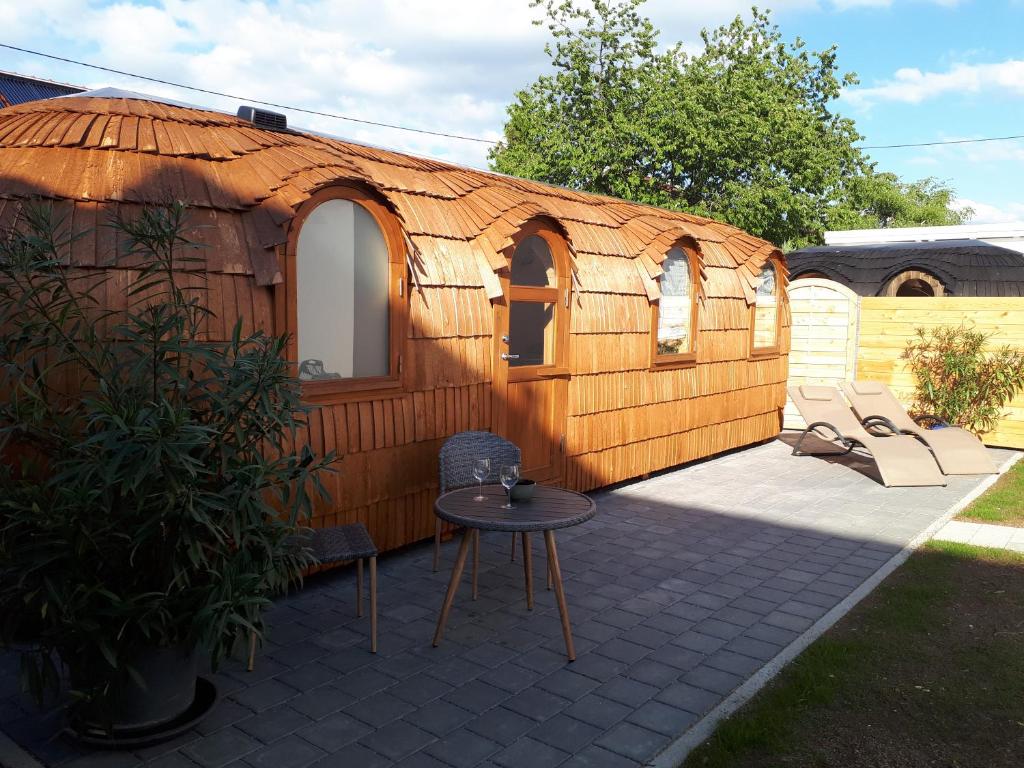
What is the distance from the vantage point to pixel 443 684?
3.99 meters

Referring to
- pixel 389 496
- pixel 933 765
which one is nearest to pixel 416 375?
pixel 389 496

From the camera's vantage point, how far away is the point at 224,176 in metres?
4.98

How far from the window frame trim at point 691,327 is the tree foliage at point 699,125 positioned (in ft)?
44.4

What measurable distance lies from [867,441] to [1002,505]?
1.60m

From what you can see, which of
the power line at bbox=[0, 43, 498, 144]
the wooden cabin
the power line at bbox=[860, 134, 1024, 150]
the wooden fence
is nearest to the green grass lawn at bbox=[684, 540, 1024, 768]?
the wooden cabin

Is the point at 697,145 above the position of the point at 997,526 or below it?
above

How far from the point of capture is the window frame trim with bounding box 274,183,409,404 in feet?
16.7

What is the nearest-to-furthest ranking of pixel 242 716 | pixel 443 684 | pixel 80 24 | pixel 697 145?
pixel 242 716 → pixel 443 684 → pixel 697 145 → pixel 80 24

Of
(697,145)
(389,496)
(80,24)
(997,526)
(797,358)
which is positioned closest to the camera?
(389,496)

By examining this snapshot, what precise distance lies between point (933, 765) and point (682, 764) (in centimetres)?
106

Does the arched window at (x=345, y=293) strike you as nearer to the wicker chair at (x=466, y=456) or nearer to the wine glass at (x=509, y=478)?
the wicker chair at (x=466, y=456)

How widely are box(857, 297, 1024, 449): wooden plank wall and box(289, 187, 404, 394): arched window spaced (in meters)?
8.48

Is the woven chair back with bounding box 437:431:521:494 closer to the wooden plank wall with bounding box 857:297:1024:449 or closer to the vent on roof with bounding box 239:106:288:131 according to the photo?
the vent on roof with bounding box 239:106:288:131

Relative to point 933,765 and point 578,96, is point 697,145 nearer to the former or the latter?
point 578,96
